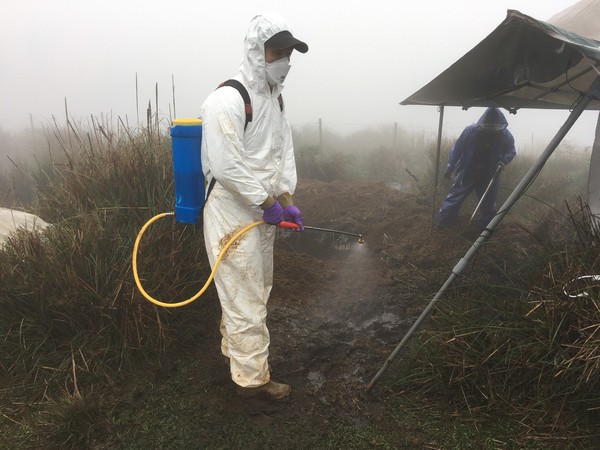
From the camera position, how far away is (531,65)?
246 centimetres

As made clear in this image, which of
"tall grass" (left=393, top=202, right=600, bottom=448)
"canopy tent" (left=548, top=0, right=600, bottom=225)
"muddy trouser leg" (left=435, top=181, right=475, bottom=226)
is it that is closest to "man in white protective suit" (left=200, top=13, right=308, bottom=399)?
"tall grass" (left=393, top=202, right=600, bottom=448)

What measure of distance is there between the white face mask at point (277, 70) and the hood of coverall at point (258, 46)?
27 mm

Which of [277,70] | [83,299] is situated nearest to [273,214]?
[277,70]

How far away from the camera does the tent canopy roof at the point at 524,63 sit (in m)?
2.03

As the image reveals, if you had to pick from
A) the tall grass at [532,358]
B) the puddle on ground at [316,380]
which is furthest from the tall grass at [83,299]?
the tall grass at [532,358]

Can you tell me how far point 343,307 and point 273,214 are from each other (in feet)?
5.32

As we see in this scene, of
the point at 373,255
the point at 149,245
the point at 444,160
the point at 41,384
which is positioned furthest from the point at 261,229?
the point at 444,160

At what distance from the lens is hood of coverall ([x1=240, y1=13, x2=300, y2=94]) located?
199cm

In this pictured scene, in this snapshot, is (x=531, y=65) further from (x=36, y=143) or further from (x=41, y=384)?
(x=36, y=143)

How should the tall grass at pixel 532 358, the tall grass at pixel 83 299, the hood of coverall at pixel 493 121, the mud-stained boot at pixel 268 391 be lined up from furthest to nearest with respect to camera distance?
the hood of coverall at pixel 493 121, the tall grass at pixel 83 299, the mud-stained boot at pixel 268 391, the tall grass at pixel 532 358

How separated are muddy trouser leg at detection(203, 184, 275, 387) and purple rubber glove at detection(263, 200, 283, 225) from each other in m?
0.08

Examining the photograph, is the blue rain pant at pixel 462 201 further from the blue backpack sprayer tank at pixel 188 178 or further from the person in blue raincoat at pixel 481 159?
the blue backpack sprayer tank at pixel 188 178

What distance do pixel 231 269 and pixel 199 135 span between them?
0.73 meters

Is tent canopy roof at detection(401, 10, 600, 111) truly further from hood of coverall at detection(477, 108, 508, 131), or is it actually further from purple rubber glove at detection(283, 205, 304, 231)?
purple rubber glove at detection(283, 205, 304, 231)
